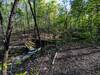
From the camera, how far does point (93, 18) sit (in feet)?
109

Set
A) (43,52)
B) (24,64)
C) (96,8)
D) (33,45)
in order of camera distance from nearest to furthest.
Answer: (24,64) → (43,52) → (33,45) → (96,8)

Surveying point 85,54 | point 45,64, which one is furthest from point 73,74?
point 85,54

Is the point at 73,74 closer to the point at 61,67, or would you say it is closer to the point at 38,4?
the point at 61,67

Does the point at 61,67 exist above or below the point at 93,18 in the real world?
below

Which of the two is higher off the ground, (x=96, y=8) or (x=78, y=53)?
(x=96, y=8)

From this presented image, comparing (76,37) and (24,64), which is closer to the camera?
(24,64)

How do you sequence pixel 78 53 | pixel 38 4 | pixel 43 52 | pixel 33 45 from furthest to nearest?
pixel 38 4, pixel 33 45, pixel 43 52, pixel 78 53

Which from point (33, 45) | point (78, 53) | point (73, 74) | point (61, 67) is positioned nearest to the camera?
point (73, 74)

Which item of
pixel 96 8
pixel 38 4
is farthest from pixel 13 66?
pixel 38 4

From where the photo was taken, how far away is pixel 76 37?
104ft

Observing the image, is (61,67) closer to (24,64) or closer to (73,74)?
(73,74)

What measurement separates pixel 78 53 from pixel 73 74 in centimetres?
482

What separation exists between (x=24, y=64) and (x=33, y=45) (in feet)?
25.3


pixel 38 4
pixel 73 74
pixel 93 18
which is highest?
pixel 38 4
